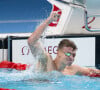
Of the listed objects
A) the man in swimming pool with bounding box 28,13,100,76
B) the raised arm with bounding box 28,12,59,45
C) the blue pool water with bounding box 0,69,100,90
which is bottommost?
the blue pool water with bounding box 0,69,100,90

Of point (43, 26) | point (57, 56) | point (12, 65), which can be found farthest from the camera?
point (12, 65)

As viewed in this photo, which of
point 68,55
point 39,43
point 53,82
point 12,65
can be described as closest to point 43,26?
point 39,43

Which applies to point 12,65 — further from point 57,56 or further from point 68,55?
point 68,55

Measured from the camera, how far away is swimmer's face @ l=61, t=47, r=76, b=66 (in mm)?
2312

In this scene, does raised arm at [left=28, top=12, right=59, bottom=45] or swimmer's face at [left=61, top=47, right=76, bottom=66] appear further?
swimmer's face at [left=61, top=47, right=76, bottom=66]

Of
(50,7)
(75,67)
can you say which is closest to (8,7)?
(50,7)

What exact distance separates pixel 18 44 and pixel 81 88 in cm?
243

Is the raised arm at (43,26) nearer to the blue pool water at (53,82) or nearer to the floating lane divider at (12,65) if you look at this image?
the blue pool water at (53,82)

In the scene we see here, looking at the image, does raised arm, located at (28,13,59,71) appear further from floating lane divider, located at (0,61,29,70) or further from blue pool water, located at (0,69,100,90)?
floating lane divider, located at (0,61,29,70)

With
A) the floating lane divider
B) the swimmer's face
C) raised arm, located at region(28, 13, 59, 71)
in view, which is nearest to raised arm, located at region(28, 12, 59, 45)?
raised arm, located at region(28, 13, 59, 71)

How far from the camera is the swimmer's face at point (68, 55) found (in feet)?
7.59

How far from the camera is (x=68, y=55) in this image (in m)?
2.31

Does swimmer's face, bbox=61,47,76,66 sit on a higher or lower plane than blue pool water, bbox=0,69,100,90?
higher

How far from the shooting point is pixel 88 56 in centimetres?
418
